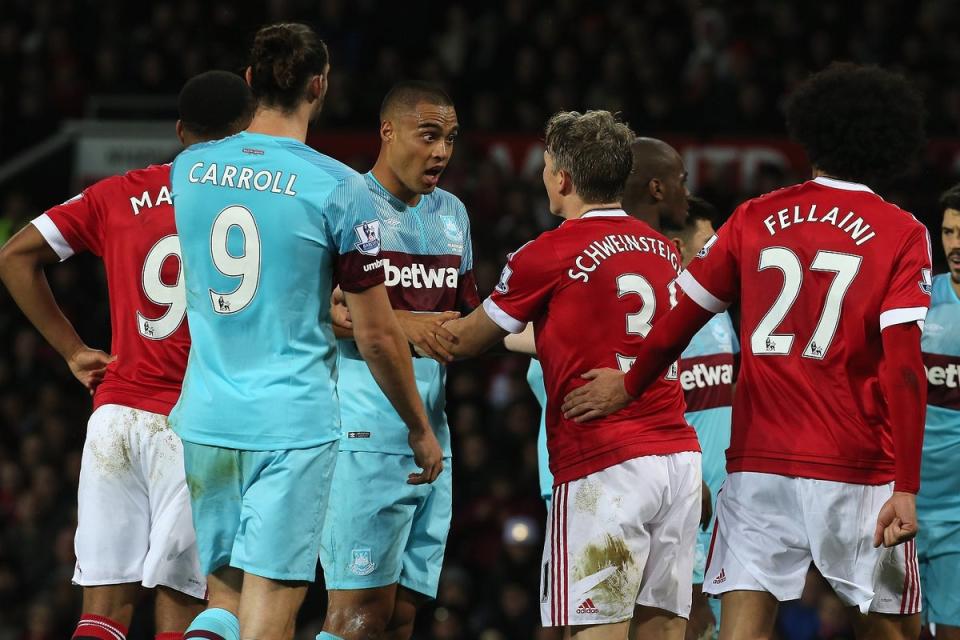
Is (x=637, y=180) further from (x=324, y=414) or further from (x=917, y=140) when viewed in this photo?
(x=324, y=414)

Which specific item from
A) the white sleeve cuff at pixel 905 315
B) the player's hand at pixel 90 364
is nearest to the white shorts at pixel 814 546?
the white sleeve cuff at pixel 905 315

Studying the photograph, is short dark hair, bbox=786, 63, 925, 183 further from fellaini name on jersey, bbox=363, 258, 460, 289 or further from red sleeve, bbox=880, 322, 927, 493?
fellaini name on jersey, bbox=363, 258, 460, 289

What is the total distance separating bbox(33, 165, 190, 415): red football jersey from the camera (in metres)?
5.46

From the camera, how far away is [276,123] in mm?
4668

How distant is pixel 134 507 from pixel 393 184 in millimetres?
1684

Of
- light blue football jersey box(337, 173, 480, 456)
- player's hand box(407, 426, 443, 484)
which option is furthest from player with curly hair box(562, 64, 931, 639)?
light blue football jersey box(337, 173, 480, 456)

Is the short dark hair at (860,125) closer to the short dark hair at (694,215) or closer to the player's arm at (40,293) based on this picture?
the short dark hair at (694,215)

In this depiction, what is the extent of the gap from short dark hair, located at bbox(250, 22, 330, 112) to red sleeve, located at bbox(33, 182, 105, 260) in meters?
1.26

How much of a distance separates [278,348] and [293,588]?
762 mm

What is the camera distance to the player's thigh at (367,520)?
223 inches

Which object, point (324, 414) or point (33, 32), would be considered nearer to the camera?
point (324, 414)

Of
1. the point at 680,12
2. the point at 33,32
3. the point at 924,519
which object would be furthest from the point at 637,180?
the point at 33,32

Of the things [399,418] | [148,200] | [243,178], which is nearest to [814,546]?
[399,418]

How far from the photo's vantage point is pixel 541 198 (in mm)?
12984
